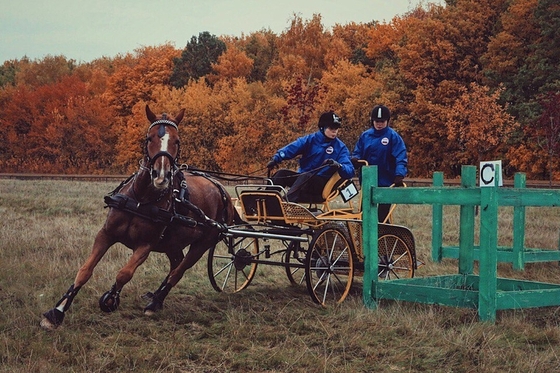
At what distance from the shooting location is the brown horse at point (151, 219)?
6.66 m

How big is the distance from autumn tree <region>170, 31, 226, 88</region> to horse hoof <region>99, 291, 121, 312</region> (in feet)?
190

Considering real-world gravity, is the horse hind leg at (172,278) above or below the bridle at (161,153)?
below

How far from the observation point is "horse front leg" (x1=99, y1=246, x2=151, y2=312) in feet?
22.1

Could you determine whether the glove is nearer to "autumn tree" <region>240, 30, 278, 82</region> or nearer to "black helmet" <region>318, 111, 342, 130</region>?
"black helmet" <region>318, 111, 342, 130</region>

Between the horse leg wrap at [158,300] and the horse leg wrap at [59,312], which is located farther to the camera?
the horse leg wrap at [158,300]

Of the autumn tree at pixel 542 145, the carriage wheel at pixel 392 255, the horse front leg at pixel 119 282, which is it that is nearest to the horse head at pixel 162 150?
the horse front leg at pixel 119 282

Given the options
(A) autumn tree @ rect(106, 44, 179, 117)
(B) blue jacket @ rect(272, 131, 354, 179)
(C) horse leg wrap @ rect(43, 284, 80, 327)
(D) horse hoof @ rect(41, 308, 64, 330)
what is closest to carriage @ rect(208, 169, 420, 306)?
(B) blue jacket @ rect(272, 131, 354, 179)

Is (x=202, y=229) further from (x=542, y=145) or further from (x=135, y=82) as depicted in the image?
(x=135, y=82)

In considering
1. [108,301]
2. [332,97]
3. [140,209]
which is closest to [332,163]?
[140,209]

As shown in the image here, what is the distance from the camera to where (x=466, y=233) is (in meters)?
8.50

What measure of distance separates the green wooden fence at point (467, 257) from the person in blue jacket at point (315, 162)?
79 centimetres

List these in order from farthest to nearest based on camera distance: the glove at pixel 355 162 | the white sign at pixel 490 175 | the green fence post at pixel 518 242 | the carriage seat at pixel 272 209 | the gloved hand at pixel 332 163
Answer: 1. the green fence post at pixel 518 242
2. the glove at pixel 355 162
3. the gloved hand at pixel 332 163
4. the carriage seat at pixel 272 209
5. the white sign at pixel 490 175

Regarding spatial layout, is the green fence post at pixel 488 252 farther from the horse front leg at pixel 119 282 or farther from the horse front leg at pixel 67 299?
the horse front leg at pixel 67 299

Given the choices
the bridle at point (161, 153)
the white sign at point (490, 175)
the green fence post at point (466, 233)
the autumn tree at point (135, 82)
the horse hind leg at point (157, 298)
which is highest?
the autumn tree at point (135, 82)
